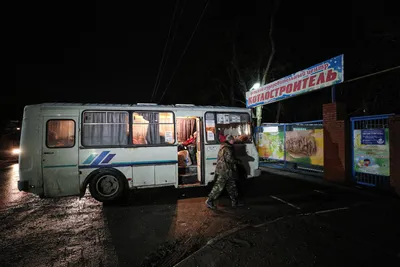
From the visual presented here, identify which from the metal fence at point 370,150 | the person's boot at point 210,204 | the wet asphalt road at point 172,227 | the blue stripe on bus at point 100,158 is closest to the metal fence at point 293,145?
the metal fence at point 370,150

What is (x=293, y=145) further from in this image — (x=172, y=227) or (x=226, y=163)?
(x=172, y=227)

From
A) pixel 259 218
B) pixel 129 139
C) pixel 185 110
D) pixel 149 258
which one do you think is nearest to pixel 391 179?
pixel 259 218

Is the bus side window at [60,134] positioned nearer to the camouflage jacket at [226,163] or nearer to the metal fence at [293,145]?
the camouflage jacket at [226,163]

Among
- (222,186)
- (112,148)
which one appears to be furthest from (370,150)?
(112,148)

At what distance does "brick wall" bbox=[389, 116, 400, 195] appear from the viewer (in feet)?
21.9

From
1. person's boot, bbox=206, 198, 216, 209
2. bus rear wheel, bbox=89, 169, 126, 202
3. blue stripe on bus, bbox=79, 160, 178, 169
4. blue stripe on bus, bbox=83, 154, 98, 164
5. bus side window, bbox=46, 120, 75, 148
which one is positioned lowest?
person's boot, bbox=206, 198, 216, 209

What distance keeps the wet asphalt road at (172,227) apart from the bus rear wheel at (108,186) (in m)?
0.31

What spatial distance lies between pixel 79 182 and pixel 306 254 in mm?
5633

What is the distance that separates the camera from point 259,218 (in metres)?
5.25

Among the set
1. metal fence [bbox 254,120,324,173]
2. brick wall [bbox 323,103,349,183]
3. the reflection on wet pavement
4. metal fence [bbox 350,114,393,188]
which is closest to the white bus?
the reflection on wet pavement

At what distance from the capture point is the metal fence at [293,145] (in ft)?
31.4

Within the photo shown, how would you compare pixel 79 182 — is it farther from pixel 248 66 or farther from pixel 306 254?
pixel 248 66

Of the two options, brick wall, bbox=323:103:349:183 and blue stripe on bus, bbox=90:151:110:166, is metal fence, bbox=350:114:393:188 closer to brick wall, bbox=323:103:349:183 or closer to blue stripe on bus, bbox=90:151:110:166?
brick wall, bbox=323:103:349:183

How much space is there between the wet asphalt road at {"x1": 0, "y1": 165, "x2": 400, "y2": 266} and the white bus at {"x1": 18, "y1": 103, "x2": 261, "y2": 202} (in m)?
0.70
